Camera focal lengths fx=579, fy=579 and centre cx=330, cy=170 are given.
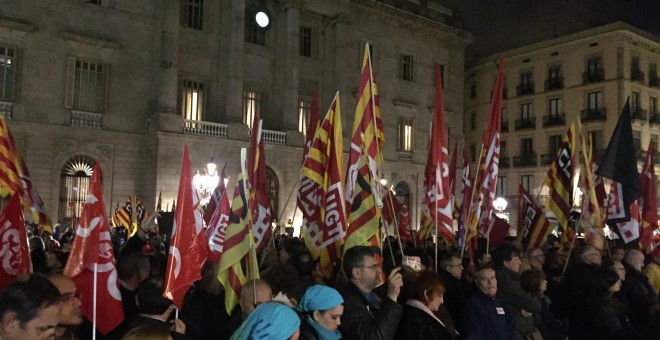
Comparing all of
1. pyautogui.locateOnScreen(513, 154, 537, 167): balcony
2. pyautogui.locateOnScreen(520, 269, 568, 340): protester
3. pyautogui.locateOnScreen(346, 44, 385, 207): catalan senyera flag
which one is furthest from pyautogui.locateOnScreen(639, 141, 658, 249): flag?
pyautogui.locateOnScreen(513, 154, 537, 167): balcony

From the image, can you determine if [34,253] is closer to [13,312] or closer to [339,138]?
[339,138]

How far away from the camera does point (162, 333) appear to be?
110 inches

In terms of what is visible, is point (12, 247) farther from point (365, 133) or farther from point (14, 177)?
point (365, 133)

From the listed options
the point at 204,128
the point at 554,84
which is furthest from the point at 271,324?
the point at 554,84

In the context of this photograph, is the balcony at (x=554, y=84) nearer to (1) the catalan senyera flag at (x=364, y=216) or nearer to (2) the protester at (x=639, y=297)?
(2) the protester at (x=639, y=297)

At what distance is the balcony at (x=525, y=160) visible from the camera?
43.1 meters

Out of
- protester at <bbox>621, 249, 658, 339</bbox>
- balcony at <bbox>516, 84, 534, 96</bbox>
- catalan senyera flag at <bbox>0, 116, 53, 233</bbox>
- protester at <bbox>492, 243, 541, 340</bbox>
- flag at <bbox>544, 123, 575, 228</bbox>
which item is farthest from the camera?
balcony at <bbox>516, 84, 534, 96</bbox>

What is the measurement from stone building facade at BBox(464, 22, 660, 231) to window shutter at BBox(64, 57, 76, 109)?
27925mm

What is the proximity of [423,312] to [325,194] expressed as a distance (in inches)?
143

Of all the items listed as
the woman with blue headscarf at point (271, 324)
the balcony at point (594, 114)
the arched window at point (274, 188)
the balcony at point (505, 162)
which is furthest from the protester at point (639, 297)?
the balcony at point (505, 162)

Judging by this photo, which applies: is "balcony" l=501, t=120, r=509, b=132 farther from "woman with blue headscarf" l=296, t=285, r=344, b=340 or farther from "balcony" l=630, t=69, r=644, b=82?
"woman with blue headscarf" l=296, t=285, r=344, b=340

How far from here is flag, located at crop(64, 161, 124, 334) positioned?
4.82 m

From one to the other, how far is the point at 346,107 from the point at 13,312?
26410 mm

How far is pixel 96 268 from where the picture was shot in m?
4.78
